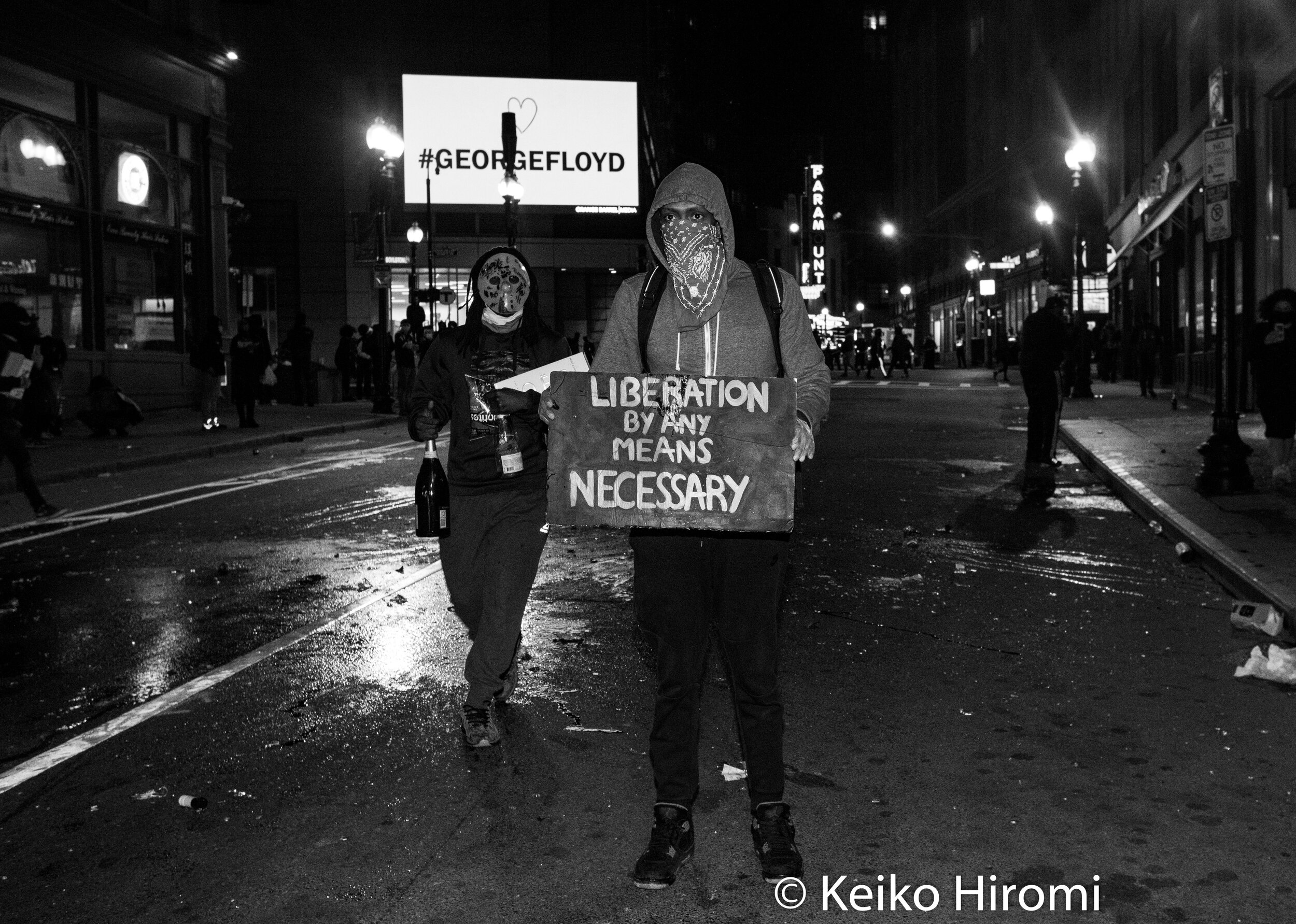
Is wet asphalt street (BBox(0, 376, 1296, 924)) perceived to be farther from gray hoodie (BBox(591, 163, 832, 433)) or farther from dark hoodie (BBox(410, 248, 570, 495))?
gray hoodie (BBox(591, 163, 832, 433))

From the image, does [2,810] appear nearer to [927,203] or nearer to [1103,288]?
[1103,288]

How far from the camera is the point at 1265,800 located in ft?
15.4

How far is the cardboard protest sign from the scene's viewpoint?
13.0 feet

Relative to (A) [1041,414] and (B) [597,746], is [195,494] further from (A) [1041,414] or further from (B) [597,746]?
(B) [597,746]

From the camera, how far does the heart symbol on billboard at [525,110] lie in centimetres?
4503

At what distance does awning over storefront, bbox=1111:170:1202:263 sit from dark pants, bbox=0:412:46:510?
2102 cm

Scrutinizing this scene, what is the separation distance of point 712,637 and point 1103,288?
43.8 m

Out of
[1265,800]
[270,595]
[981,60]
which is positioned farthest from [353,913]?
[981,60]

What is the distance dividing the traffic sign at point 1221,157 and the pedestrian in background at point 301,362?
2128 centimetres

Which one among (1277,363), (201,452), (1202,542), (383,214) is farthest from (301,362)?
(1202,542)

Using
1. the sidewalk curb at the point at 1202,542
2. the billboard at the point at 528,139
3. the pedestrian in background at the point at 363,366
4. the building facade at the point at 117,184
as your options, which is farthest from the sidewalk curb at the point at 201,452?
the billboard at the point at 528,139

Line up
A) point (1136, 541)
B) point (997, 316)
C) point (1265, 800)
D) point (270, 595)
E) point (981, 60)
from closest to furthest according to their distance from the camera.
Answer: point (1265, 800), point (270, 595), point (1136, 541), point (997, 316), point (981, 60)

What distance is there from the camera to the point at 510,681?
589 cm

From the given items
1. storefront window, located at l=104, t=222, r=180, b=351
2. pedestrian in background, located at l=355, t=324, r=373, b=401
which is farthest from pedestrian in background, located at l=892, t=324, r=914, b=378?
storefront window, located at l=104, t=222, r=180, b=351
